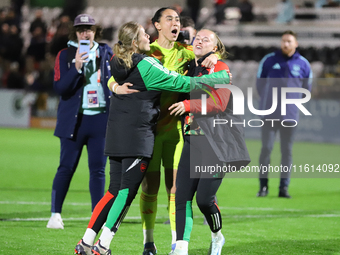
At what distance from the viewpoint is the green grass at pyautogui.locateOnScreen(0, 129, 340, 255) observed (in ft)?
17.5

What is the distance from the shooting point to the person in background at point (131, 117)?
4.53 m

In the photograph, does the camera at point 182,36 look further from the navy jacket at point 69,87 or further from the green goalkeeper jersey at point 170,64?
the navy jacket at point 69,87

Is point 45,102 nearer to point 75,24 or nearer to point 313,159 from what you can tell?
point 313,159

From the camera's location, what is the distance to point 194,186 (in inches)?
186

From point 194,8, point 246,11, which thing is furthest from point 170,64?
point 194,8

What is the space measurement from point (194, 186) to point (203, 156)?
0.87 feet

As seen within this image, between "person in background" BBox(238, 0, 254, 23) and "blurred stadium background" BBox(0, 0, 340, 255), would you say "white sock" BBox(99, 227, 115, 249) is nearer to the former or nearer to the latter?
"blurred stadium background" BBox(0, 0, 340, 255)

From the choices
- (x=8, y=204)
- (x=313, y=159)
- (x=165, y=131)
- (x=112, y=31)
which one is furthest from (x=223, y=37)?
(x=165, y=131)

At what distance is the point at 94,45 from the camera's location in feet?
20.7

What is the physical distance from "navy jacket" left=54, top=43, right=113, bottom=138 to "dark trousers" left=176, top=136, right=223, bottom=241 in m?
1.77

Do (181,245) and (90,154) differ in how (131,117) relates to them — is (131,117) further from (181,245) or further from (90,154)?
(90,154)

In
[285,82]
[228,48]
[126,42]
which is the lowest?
[285,82]

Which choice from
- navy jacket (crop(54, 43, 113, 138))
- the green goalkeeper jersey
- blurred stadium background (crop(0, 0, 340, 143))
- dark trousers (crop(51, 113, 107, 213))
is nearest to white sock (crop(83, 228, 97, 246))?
the green goalkeeper jersey

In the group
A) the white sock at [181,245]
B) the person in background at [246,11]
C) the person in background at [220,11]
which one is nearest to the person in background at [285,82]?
the white sock at [181,245]
